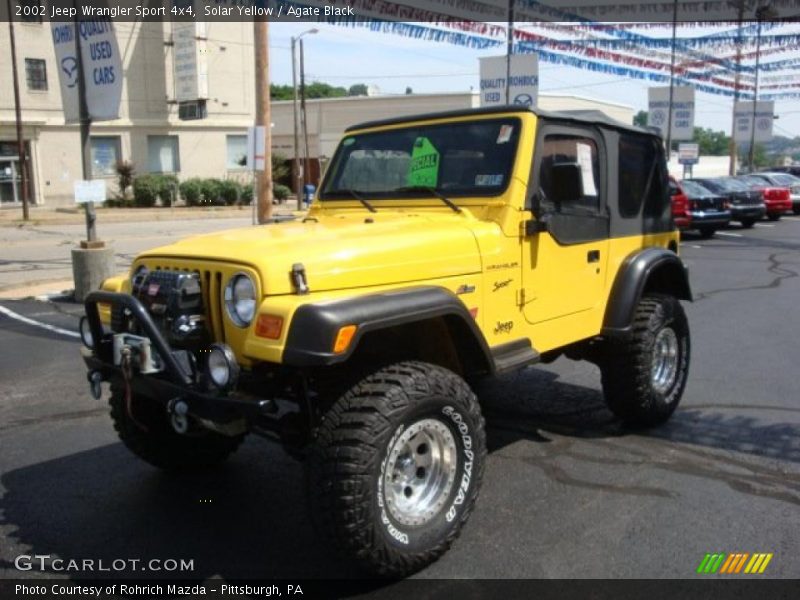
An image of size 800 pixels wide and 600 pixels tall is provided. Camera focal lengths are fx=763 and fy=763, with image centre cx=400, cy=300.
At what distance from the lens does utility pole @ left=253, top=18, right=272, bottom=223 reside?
11.5 meters

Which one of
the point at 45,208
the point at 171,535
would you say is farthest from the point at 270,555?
the point at 45,208

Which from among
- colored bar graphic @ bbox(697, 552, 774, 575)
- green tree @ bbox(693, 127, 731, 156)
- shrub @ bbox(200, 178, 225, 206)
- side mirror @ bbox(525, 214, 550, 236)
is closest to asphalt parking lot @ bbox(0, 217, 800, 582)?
colored bar graphic @ bbox(697, 552, 774, 575)

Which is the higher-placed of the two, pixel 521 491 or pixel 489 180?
pixel 489 180

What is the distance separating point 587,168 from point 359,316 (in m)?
2.23

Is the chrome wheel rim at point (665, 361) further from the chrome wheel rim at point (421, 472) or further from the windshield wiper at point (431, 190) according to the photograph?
the chrome wheel rim at point (421, 472)

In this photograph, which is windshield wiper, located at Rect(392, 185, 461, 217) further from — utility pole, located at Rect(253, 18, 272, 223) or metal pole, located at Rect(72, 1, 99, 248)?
metal pole, located at Rect(72, 1, 99, 248)

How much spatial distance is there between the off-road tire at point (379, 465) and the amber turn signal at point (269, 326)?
0.41 metres

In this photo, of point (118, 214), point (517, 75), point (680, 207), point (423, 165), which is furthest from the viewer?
point (118, 214)

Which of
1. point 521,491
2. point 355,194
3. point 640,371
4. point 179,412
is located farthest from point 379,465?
point 640,371

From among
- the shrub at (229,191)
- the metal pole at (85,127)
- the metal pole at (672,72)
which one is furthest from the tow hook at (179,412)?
the shrub at (229,191)

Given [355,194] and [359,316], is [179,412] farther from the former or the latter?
[355,194]

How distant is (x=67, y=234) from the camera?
22.7 meters

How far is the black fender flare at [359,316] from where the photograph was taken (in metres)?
3.00

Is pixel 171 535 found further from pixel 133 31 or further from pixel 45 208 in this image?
pixel 133 31
